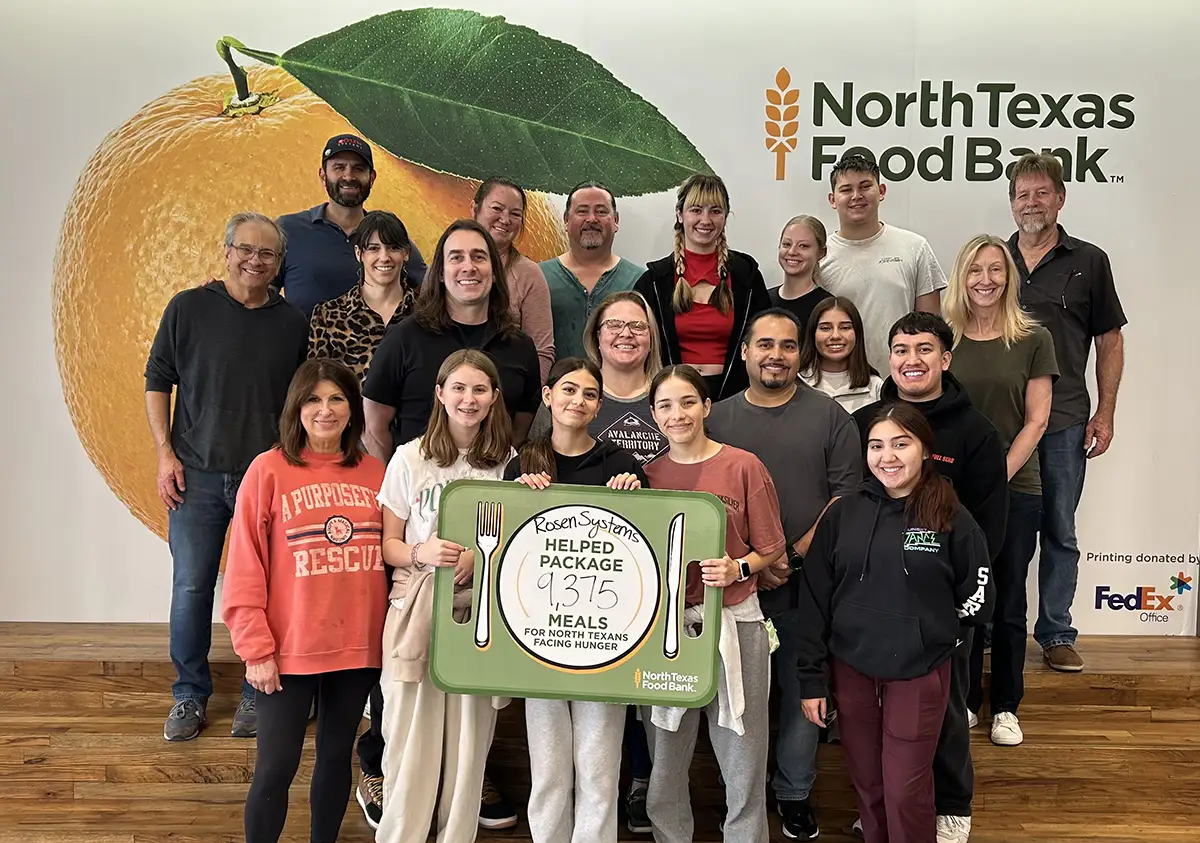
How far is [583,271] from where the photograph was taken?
121 inches

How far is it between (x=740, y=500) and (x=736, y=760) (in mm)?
615

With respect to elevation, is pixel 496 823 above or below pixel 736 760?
below

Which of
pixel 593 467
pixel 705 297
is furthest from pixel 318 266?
pixel 593 467

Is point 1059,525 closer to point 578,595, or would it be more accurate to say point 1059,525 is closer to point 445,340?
point 578,595

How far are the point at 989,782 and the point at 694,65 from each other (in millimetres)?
2667

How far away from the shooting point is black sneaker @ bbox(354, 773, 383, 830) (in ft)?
7.88

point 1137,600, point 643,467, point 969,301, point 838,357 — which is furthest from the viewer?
point 1137,600

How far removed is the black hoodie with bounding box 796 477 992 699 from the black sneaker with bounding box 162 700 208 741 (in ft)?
6.11

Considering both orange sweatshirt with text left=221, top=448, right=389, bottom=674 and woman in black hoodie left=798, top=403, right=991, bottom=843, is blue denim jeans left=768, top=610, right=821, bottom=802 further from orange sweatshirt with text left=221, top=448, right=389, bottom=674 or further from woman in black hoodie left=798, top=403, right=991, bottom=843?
orange sweatshirt with text left=221, top=448, right=389, bottom=674

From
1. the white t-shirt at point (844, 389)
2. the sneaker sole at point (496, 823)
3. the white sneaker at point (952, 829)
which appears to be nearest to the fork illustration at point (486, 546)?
the sneaker sole at point (496, 823)

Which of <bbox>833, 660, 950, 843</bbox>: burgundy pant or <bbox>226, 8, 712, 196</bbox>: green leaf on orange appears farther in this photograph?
<bbox>226, 8, 712, 196</bbox>: green leaf on orange

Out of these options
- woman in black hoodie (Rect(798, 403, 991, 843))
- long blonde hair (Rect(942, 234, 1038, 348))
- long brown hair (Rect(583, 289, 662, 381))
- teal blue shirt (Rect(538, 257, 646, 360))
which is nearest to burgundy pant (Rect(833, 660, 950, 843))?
woman in black hoodie (Rect(798, 403, 991, 843))

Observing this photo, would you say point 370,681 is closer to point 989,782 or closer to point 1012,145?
point 989,782

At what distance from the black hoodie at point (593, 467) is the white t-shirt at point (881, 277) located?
1282 millimetres
